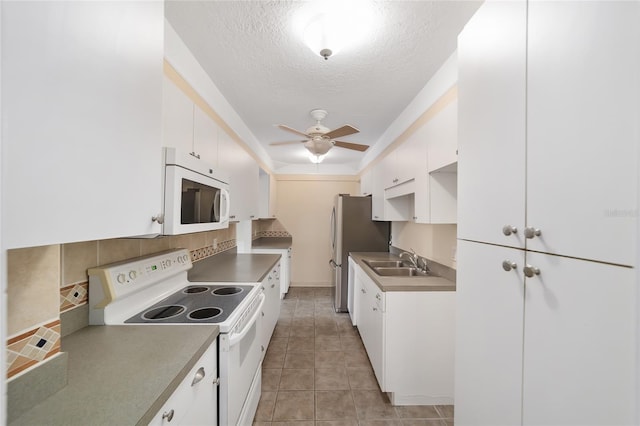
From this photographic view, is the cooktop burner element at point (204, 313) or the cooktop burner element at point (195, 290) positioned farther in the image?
the cooktop burner element at point (195, 290)

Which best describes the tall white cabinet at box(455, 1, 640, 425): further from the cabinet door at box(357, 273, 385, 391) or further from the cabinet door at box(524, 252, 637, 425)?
the cabinet door at box(357, 273, 385, 391)

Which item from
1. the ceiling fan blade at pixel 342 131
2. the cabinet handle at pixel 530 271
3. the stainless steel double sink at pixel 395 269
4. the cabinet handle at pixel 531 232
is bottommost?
the stainless steel double sink at pixel 395 269

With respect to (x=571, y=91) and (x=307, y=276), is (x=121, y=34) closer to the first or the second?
(x=571, y=91)

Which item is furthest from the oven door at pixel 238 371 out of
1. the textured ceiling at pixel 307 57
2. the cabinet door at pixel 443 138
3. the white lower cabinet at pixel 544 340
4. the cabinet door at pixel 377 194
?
the cabinet door at pixel 377 194

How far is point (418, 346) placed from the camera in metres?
1.84

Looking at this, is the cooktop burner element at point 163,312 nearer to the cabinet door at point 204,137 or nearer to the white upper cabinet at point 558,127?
the cabinet door at point 204,137

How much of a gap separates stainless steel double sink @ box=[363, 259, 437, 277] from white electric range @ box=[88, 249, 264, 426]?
4.60 ft

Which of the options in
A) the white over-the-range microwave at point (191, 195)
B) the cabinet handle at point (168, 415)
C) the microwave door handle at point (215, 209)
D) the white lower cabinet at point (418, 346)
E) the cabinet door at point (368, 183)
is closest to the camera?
the cabinet handle at point (168, 415)

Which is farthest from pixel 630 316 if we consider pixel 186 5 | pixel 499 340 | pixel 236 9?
pixel 186 5

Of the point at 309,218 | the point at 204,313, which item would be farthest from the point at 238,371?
the point at 309,218

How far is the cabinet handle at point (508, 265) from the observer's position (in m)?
0.76

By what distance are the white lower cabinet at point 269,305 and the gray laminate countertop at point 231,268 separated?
142mm

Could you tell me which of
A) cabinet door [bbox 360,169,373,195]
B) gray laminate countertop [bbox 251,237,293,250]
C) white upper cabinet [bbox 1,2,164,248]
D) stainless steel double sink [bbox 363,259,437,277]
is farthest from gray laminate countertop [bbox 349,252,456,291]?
gray laminate countertop [bbox 251,237,293,250]

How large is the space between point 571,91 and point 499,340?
75 cm
